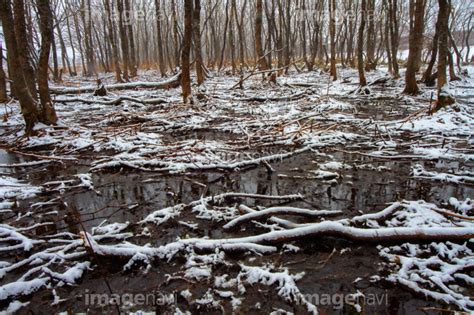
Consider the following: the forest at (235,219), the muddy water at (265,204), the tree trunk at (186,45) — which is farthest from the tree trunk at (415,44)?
the muddy water at (265,204)

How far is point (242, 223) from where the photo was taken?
114 inches

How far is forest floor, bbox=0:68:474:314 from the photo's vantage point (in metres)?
2.09

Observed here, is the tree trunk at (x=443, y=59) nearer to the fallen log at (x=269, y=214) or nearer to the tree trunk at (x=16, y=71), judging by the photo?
the fallen log at (x=269, y=214)

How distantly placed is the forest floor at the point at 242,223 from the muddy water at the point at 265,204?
1 centimetres

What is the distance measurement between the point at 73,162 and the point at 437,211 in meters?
5.26

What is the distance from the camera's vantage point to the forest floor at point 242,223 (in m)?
2.09

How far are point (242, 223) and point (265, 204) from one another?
1.88 ft

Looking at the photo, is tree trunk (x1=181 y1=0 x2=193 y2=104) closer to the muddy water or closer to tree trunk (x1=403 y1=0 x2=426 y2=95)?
the muddy water

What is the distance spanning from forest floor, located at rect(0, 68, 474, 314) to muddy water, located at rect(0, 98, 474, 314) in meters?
0.01

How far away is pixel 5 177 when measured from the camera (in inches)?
170

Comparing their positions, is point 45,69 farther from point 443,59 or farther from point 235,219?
point 443,59

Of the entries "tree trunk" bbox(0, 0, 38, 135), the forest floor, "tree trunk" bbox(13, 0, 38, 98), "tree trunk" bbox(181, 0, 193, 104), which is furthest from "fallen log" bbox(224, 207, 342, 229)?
"tree trunk" bbox(181, 0, 193, 104)

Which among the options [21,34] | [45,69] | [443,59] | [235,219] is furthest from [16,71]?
[443,59]

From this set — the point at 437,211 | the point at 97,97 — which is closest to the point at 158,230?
the point at 437,211
